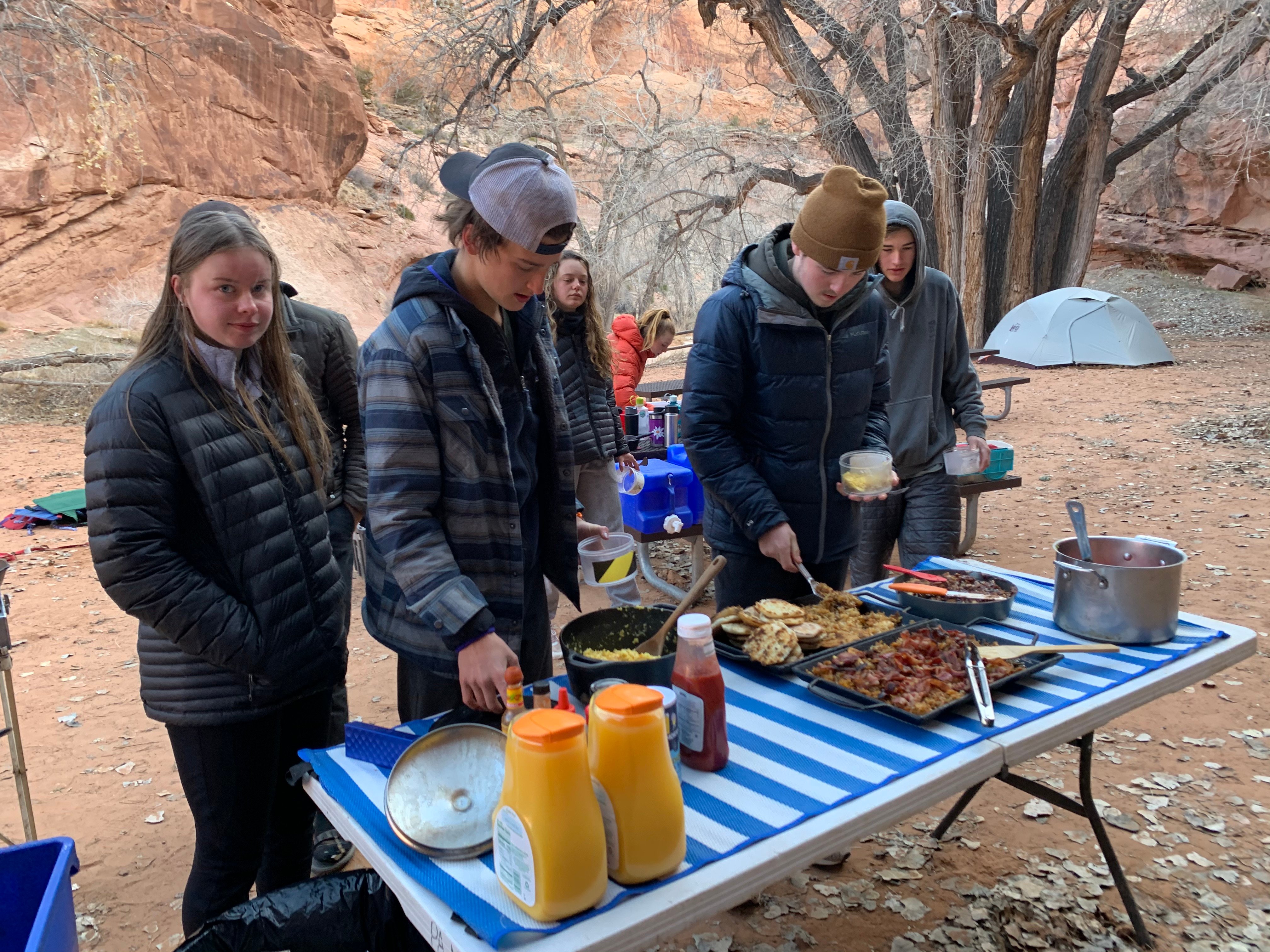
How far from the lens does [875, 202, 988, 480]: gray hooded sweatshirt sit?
131 inches

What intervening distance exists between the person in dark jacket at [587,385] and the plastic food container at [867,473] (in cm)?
190

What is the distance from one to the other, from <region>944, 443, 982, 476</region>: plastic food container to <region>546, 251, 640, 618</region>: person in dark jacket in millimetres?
1638

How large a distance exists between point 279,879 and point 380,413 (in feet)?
4.14

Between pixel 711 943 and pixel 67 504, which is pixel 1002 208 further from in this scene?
pixel 711 943

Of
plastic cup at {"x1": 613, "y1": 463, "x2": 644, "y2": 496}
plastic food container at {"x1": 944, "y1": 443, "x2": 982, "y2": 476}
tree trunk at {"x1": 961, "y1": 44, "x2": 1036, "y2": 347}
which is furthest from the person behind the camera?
tree trunk at {"x1": 961, "y1": 44, "x2": 1036, "y2": 347}

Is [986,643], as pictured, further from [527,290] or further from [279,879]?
[279,879]

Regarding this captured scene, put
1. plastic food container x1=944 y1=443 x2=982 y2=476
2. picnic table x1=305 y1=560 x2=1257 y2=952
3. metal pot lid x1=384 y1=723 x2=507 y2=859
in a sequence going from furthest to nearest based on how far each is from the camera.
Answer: plastic food container x1=944 y1=443 x2=982 y2=476
metal pot lid x1=384 y1=723 x2=507 y2=859
picnic table x1=305 y1=560 x2=1257 y2=952

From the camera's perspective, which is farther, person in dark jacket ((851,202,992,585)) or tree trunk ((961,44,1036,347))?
tree trunk ((961,44,1036,347))

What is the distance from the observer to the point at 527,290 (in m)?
1.75

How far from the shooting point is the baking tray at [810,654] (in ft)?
6.25

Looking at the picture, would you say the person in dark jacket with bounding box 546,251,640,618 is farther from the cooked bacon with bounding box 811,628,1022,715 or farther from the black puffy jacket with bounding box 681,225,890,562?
the cooked bacon with bounding box 811,628,1022,715

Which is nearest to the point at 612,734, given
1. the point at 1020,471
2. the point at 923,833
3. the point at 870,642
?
the point at 870,642

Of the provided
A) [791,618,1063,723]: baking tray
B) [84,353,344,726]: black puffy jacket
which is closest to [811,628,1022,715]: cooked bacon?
[791,618,1063,723]: baking tray

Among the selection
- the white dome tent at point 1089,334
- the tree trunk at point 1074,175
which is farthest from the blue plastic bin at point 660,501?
the tree trunk at point 1074,175
